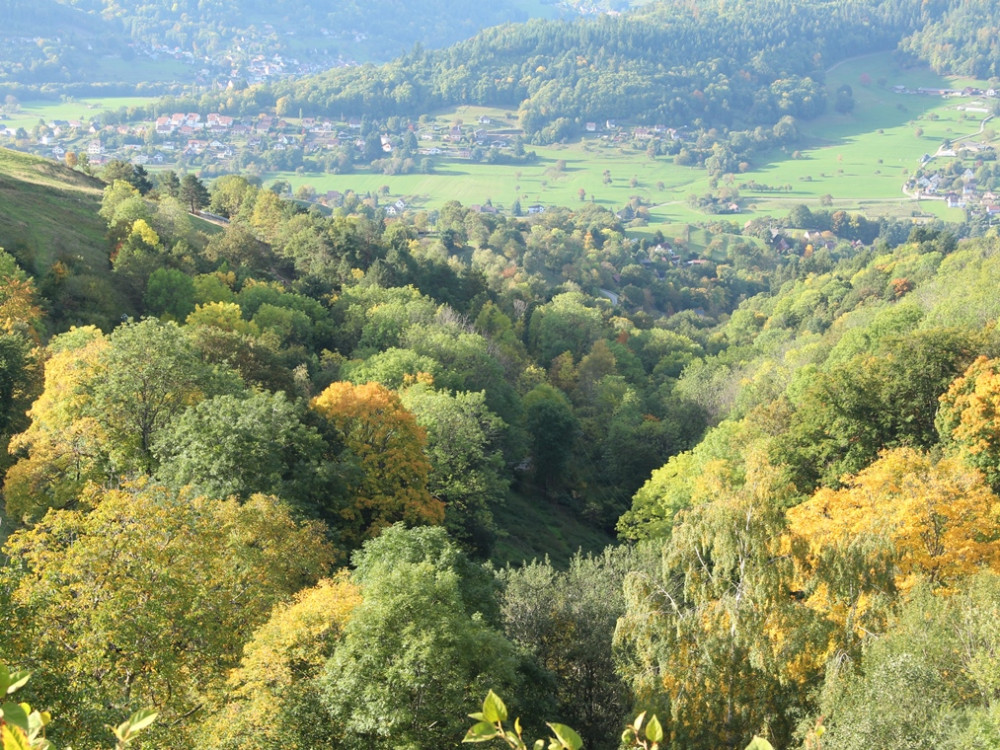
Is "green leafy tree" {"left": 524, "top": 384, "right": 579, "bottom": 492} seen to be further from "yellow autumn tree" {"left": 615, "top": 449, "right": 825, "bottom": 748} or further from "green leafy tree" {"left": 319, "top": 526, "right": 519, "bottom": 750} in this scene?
"yellow autumn tree" {"left": 615, "top": 449, "right": 825, "bottom": 748}

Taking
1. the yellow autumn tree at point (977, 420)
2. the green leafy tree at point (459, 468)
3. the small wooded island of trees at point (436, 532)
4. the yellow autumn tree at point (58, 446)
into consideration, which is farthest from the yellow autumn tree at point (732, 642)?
the yellow autumn tree at point (58, 446)

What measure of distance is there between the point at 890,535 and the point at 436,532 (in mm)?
11462

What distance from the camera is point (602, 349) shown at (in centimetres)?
8056

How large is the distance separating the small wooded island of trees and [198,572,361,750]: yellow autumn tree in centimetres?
6

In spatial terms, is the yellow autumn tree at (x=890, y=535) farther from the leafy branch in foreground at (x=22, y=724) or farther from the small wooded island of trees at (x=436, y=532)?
the leafy branch in foreground at (x=22, y=724)

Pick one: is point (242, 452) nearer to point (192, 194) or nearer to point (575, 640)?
point (575, 640)

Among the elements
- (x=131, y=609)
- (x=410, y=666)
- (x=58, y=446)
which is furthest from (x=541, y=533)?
(x=131, y=609)

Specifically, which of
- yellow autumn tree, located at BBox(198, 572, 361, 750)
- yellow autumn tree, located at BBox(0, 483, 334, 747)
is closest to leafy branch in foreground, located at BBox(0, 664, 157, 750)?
yellow autumn tree, located at BBox(0, 483, 334, 747)

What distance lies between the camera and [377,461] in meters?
32.0

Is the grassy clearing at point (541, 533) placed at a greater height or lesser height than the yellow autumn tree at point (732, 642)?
lesser

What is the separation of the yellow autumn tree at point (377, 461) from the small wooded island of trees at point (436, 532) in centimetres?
13

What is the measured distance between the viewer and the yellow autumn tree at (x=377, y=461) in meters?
Result: 30.4

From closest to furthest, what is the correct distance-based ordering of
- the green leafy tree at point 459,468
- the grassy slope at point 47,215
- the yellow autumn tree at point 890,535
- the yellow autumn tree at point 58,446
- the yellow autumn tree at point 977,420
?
1. the yellow autumn tree at point 890,535
2. the yellow autumn tree at point 58,446
3. the yellow autumn tree at point 977,420
4. the green leafy tree at point 459,468
5. the grassy slope at point 47,215

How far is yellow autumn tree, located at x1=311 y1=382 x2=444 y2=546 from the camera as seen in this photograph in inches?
1196
